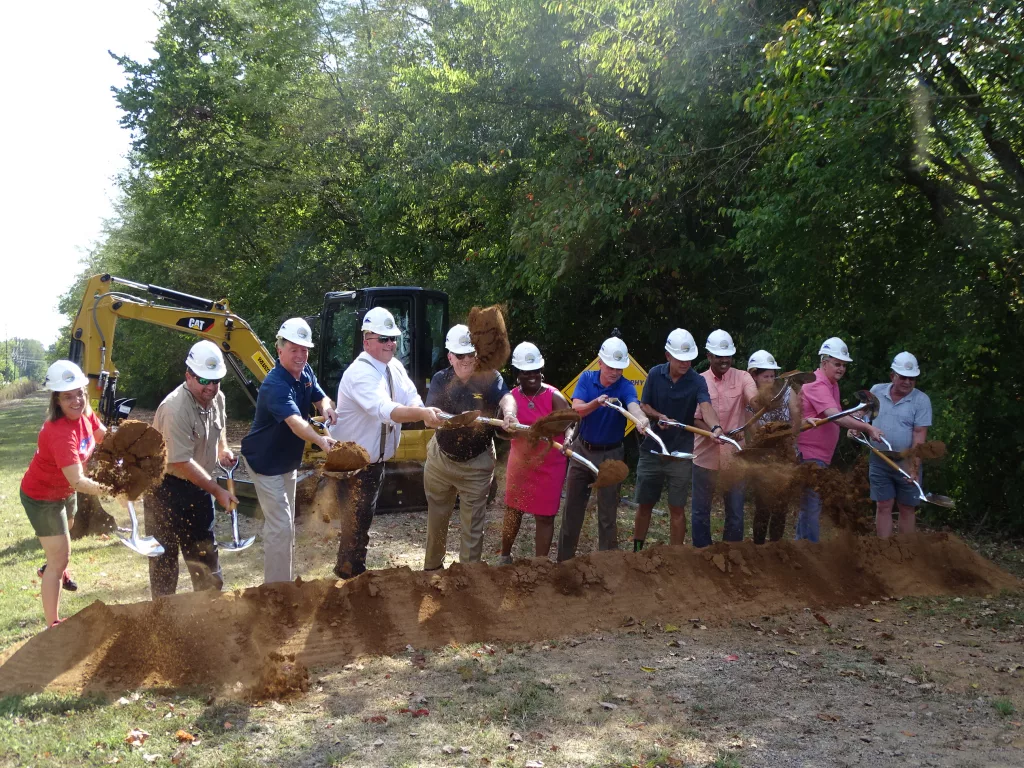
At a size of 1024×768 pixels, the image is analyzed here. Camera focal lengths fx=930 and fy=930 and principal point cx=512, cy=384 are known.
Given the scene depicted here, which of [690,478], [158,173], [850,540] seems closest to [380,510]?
[690,478]

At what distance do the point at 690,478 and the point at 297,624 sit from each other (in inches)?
140

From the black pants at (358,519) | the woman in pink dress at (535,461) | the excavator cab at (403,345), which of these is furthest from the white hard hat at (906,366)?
the excavator cab at (403,345)

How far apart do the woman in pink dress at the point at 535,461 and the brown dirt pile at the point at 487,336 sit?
6.6 inches

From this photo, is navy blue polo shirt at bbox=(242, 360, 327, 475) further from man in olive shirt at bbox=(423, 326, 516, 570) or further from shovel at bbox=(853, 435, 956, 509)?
shovel at bbox=(853, 435, 956, 509)

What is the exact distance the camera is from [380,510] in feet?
35.4

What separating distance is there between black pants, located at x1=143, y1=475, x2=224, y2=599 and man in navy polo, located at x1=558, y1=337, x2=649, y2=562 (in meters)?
2.79

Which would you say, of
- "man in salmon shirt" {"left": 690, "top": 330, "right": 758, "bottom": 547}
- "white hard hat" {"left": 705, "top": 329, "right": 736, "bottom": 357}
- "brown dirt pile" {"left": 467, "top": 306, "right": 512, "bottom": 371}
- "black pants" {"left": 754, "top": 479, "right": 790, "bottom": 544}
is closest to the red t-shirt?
"brown dirt pile" {"left": 467, "top": 306, "right": 512, "bottom": 371}

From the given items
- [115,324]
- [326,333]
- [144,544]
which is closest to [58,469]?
[144,544]

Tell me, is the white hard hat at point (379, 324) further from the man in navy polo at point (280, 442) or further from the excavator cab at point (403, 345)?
the excavator cab at point (403, 345)

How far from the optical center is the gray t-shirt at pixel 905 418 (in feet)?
27.3

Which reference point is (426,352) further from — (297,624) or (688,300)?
(297,624)

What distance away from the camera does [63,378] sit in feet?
18.7

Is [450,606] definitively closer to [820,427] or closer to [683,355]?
Result: [683,355]

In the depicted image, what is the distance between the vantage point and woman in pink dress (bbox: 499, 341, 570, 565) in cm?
742
